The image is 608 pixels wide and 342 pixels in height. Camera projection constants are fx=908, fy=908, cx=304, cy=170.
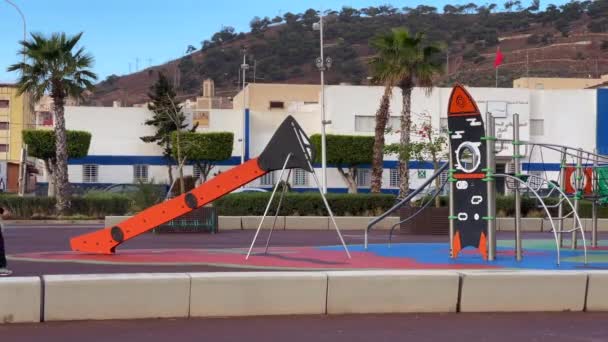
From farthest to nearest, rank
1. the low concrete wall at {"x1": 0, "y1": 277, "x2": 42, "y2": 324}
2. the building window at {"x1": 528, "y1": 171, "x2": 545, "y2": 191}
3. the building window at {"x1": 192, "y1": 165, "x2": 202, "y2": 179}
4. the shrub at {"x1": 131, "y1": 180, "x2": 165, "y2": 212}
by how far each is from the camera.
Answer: the building window at {"x1": 192, "y1": 165, "x2": 202, "y2": 179}
the shrub at {"x1": 131, "y1": 180, "x2": 165, "y2": 212}
the building window at {"x1": 528, "y1": 171, "x2": 545, "y2": 191}
the low concrete wall at {"x1": 0, "y1": 277, "x2": 42, "y2": 324}

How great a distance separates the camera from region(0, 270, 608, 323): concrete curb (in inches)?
384

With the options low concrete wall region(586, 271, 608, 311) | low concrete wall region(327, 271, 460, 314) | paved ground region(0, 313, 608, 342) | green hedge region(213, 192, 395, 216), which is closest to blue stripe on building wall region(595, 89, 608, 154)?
green hedge region(213, 192, 395, 216)

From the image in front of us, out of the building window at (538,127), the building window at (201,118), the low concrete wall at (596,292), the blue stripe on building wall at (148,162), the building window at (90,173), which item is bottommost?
the low concrete wall at (596,292)

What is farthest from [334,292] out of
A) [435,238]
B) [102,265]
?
[435,238]

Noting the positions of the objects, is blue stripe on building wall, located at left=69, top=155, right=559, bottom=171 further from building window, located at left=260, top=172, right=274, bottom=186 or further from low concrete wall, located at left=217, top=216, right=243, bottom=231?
low concrete wall, located at left=217, top=216, right=243, bottom=231

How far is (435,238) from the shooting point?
25.0m

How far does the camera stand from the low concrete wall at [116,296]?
9.76m

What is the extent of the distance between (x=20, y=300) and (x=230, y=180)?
24.3 feet

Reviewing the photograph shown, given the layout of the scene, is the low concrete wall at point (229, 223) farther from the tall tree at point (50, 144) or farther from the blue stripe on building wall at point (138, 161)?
the blue stripe on building wall at point (138, 161)

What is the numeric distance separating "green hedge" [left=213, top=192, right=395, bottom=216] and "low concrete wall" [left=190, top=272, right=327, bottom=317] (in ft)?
73.9

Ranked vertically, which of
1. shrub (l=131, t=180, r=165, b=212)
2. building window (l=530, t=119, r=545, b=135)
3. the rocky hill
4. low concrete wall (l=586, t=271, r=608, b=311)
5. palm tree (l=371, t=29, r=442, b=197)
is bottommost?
low concrete wall (l=586, t=271, r=608, b=311)

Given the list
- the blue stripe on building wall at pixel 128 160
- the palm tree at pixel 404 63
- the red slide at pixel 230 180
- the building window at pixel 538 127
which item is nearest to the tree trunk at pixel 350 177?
the blue stripe on building wall at pixel 128 160

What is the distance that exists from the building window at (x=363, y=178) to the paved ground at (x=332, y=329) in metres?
47.0

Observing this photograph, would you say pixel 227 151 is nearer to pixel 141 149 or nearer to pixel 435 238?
pixel 141 149
